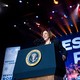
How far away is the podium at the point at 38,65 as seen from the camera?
4.21 ft

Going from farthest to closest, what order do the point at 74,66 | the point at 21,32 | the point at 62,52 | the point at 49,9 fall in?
the point at 21,32
the point at 49,9
the point at 74,66
the point at 62,52

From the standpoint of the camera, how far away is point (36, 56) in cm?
136

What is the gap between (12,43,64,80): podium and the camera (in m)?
1.28

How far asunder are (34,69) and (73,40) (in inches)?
149

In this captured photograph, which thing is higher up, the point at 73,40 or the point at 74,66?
the point at 73,40

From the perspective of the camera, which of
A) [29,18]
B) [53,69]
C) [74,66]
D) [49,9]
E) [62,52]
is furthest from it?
[29,18]

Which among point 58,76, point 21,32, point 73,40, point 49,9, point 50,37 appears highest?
point 49,9

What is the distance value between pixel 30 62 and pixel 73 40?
3755 mm

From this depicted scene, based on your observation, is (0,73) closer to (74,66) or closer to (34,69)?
(74,66)

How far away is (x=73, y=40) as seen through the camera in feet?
16.4

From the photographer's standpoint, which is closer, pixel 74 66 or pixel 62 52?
pixel 62 52

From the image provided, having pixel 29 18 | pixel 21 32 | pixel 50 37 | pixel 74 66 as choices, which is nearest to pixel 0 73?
pixel 21 32

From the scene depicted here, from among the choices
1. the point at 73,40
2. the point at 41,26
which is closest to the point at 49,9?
the point at 41,26

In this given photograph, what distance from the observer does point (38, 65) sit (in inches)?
52.4
